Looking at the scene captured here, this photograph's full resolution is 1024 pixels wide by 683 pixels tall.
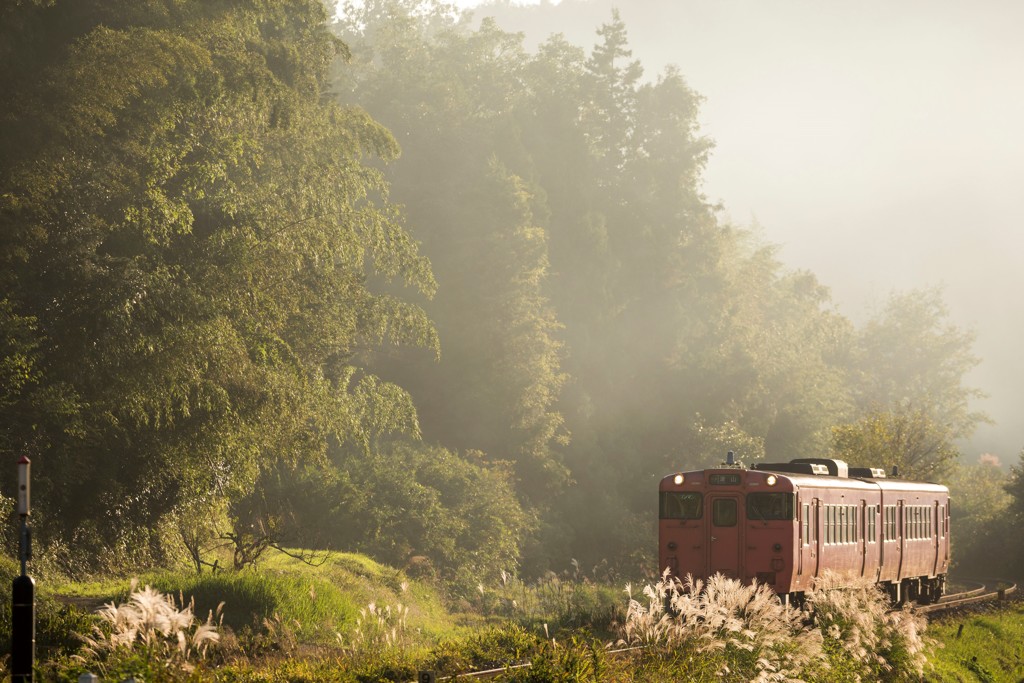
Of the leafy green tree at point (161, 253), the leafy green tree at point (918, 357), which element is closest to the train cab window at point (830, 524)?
the leafy green tree at point (161, 253)

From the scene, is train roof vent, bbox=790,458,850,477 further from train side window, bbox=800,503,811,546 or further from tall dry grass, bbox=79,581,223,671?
tall dry grass, bbox=79,581,223,671

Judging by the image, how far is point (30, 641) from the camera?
10.1m

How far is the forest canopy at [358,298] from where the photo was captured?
20.6m

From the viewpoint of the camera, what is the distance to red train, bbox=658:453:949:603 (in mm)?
20719

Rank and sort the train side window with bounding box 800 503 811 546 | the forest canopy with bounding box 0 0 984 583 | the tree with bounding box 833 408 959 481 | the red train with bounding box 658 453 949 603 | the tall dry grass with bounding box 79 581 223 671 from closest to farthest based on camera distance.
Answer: the tall dry grass with bounding box 79 581 223 671 → the forest canopy with bounding box 0 0 984 583 → the red train with bounding box 658 453 949 603 → the train side window with bounding box 800 503 811 546 → the tree with bounding box 833 408 959 481

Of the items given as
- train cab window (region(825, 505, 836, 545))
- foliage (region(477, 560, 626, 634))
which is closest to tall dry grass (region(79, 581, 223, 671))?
foliage (region(477, 560, 626, 634))

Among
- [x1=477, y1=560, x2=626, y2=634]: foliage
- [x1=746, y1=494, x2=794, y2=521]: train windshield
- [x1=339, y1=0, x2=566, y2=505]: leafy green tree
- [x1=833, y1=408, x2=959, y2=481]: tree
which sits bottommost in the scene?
[x1=477, y1=560, x2=626, y2=634]: foliage

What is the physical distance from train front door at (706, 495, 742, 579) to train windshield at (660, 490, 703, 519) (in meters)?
0.27

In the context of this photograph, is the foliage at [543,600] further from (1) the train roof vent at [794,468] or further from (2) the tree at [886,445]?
(2) the tree at [886,445]

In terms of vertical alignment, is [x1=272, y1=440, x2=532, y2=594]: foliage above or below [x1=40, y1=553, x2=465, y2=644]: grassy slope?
above

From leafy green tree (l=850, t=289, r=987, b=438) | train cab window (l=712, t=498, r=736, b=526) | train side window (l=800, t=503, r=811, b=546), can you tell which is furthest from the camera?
leafy green tree (l=850, t=289, r=987, b=438)

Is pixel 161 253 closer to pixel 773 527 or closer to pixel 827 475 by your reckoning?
pixel 773 527

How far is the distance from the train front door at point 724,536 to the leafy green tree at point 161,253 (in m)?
8.49

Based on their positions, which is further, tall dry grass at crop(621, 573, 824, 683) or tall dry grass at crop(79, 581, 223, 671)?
tall dry grass at crop(621, 573, 824, 683)
